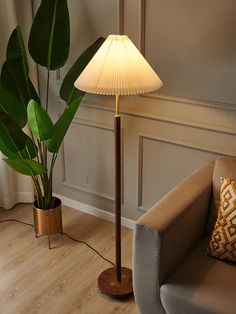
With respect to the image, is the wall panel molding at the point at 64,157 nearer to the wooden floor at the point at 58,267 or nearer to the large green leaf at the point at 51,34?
the wooden floor at the point at 58,267

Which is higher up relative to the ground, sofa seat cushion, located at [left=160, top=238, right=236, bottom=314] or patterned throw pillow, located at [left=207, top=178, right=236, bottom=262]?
patterned throw pillow, located at [left=207, top=178, right=236, bottom=262]

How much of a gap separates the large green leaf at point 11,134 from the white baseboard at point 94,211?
81cm

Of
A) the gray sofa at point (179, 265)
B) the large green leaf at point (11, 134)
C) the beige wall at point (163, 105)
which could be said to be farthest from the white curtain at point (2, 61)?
the gray sofa at point (179, 265)

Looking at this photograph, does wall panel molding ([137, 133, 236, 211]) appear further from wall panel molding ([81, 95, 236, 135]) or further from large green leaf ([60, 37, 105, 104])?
large green leaf ([60, 37, 105, 104])

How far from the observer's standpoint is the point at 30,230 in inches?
104

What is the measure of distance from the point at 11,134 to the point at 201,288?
1230mm

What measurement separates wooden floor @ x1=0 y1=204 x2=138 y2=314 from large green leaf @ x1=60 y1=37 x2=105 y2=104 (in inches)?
34.6

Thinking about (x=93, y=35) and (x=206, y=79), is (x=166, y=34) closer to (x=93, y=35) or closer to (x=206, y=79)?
(x=206, y=79)

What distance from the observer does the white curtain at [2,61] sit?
247 centimetres

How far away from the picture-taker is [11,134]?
7.04 feet

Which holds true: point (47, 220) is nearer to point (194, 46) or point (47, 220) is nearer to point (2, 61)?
point (2, 61)

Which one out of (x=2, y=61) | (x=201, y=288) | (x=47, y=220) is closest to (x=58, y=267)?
(x=47, y=220)

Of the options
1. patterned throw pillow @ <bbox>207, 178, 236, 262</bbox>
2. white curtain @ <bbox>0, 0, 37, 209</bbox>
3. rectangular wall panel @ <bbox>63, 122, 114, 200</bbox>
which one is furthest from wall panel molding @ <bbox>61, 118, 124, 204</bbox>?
patterned throw pillow @ <bbox>207, 178, 236, 262</bbox>

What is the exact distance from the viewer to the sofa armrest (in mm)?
1590
